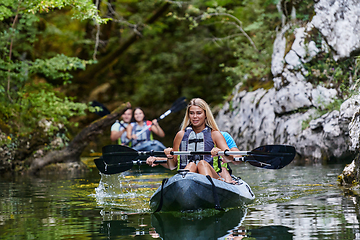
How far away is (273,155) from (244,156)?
0.42 meters

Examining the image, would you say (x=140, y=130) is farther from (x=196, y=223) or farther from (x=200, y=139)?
(x=196, y=223)

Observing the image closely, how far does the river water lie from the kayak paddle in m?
0.47

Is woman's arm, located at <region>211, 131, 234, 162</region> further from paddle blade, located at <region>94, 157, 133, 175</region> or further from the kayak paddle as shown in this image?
paddle blade, located at <region>94, 157, 133, 175</region>

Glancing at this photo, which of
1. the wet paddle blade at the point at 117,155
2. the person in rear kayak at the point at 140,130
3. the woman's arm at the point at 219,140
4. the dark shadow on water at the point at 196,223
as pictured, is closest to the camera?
the dark shadow on water at the point at 196,223

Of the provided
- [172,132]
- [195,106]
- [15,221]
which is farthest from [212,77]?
[15,221]

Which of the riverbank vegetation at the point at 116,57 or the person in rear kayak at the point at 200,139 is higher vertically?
the riverbank vegetation at the point at 116,57

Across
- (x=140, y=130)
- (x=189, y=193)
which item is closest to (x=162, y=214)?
(x=189, y=193)

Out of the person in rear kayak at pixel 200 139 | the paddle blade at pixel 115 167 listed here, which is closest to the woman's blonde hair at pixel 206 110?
the person in rear kayak at pixel 200 139

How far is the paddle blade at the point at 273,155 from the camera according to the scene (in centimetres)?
501

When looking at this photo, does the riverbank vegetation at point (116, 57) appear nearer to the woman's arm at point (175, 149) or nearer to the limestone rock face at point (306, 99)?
the limestone rock face at point (306, 99)

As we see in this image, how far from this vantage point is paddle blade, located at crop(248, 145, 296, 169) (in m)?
5.01

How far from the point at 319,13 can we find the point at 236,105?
13.1 feet

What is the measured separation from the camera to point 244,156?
5.34 metres

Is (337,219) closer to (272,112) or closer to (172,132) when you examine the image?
(272,112)
